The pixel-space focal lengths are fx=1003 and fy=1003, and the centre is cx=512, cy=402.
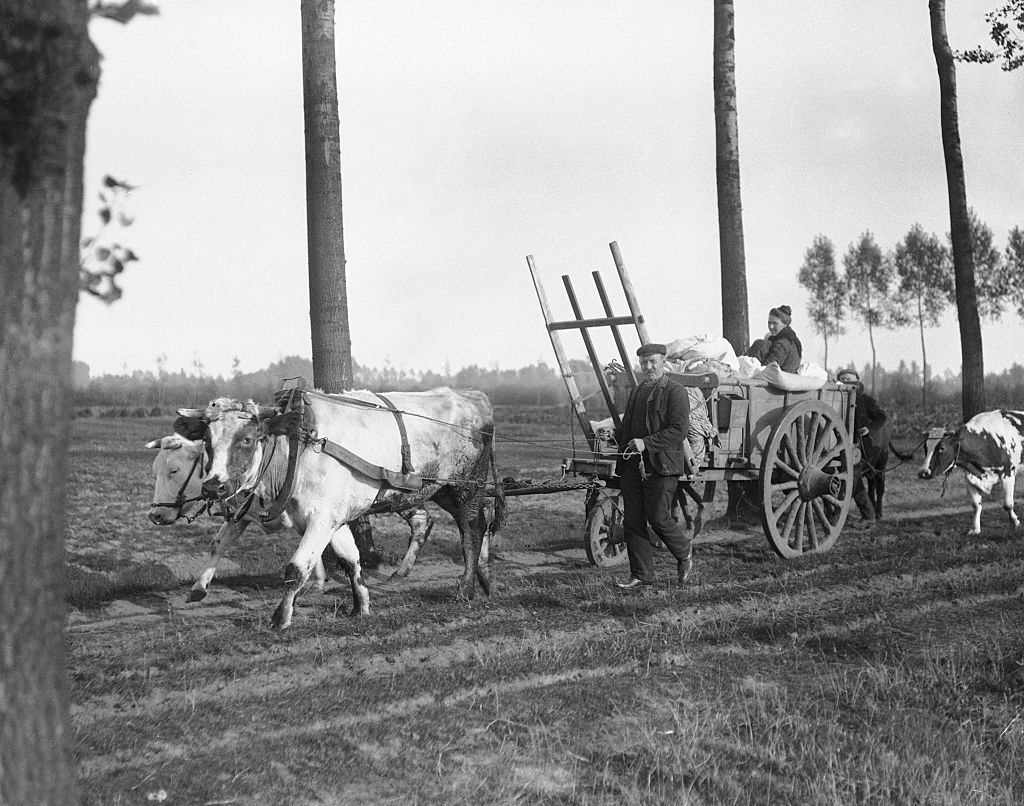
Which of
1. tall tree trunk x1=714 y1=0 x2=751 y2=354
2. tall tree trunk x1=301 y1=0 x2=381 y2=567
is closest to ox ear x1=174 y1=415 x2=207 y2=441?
tall tree trunk x1=301 y1=0 x2=381 y2=567

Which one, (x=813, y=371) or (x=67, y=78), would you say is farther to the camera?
(x=813, y=371)

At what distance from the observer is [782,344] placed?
1100 centimetres

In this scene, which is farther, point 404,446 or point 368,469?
point 404,446

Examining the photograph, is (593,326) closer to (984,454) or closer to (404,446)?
(404,446)

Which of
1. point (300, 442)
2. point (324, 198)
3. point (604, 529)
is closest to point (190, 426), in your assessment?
point (300, 442)

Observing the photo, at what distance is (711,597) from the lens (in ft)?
26.6

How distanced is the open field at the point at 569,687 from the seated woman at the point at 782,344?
2.16m

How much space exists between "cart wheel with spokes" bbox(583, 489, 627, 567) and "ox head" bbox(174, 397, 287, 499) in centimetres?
378

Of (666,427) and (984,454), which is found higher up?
(666,427)

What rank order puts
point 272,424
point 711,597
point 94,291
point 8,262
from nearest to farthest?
point 8,262, point 94,291, point 272,424, point 711,597

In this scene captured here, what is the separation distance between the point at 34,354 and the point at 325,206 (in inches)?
319

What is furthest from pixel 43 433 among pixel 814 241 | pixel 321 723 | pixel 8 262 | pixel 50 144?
pixel 814 241

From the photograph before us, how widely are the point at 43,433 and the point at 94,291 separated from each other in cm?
Answer: 61

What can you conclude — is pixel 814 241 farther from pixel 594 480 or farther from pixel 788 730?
pixel 788 730
